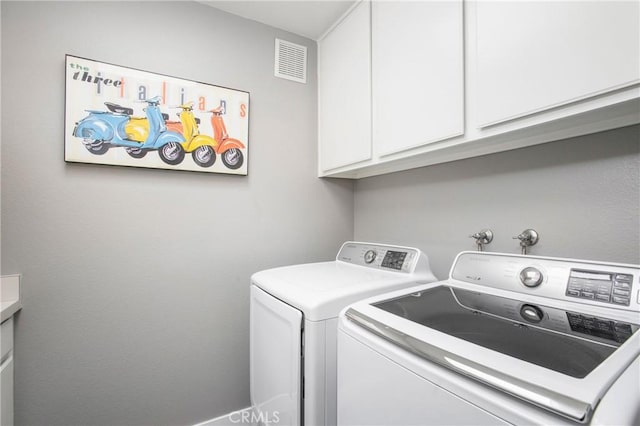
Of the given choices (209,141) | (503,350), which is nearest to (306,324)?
(503,350)

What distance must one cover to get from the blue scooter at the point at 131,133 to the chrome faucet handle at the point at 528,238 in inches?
67.5

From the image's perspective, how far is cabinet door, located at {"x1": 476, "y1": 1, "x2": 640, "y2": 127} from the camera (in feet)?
2.34

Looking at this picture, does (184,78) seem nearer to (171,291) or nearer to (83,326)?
(171,291)

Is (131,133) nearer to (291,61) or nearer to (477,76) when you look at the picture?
(291,61)

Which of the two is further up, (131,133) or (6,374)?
(131,133)

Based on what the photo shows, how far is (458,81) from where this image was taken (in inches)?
42.2

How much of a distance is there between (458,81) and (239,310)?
1.65 meters

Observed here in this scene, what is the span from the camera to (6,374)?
1.16 m

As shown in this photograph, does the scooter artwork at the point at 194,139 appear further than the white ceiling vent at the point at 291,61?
No

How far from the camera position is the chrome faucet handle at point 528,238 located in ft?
3.79

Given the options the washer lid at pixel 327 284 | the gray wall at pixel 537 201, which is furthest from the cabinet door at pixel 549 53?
the washer lid at pixel 327 284

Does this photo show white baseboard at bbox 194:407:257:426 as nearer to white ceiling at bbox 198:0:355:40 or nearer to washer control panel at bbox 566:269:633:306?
washer control panel at bbox 566:269:633:306

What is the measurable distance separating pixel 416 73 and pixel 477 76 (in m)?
0.29

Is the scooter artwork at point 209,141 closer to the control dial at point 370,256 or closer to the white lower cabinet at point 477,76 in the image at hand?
the white lower cabinet at point 477,76
